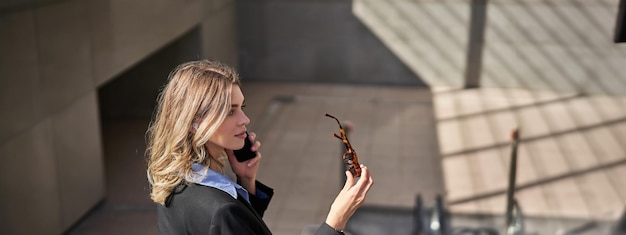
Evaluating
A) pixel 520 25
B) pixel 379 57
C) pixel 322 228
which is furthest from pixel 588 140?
pixel 322 228

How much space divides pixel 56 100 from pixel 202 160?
5.21 m

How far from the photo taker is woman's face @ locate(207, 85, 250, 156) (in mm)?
1849

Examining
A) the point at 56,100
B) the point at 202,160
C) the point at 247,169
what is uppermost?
the point at 202,160

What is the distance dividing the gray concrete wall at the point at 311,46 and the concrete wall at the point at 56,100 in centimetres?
587

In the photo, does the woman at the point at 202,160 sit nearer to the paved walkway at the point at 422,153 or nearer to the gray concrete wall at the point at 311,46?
the paved walkway at the point at 422,153

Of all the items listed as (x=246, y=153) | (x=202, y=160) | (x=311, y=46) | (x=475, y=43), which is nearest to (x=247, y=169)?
(x=246, y=153)

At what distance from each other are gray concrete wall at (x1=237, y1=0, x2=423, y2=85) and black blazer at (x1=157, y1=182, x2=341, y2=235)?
12747 mm

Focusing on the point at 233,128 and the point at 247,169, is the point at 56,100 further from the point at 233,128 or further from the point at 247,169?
the point at 233,128

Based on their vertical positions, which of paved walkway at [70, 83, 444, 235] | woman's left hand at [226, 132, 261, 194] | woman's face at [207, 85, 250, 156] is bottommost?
paved walkway at [70, 83, 444, 235]

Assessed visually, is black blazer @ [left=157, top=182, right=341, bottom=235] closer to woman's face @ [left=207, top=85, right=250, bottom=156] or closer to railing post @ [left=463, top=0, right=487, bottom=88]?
woman's face @ [left=207, top=85, right=250, bottom=156]

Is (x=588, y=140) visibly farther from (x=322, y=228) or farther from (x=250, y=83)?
(x=322, y=228)

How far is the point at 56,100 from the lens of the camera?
21.8 ft

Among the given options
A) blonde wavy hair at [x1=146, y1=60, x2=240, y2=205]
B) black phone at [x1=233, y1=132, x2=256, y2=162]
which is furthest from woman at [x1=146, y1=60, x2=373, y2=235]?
black phone at [x1=233, y1=132, x2=256, y2=162]

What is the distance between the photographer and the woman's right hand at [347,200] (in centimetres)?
188
